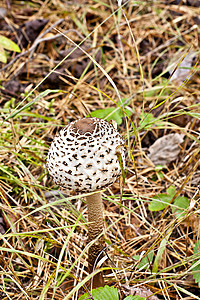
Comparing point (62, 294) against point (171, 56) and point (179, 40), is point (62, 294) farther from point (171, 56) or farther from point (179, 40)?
point (179, 40)

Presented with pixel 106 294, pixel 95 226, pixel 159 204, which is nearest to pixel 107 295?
pixel 106 294

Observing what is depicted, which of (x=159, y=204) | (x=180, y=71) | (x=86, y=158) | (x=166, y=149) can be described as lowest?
(x=159, y=204)

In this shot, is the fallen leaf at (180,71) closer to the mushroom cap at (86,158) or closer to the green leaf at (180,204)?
the green leaf at (180,204)

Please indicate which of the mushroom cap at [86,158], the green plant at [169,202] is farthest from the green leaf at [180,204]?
the mushroom cap at [86,158]

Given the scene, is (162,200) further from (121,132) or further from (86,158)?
(86,158)

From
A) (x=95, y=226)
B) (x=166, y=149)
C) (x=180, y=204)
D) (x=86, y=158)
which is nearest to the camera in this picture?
(x=86, y=158)

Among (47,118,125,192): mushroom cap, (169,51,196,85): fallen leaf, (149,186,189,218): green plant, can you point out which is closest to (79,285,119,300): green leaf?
(47,118,125,192): mushroom cap

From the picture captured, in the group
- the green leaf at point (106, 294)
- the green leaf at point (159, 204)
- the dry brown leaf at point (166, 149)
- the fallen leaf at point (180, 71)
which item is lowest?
the green leaf at point (159, 204)
